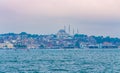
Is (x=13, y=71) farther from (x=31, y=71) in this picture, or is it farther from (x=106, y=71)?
(x=106, y=71)

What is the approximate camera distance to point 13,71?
76.5m

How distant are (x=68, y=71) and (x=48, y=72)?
342cm

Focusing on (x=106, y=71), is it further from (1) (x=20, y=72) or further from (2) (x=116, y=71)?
(1) (x=20, y=72)

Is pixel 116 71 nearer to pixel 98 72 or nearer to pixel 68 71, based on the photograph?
pixel 98 72

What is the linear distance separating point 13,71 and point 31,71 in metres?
3.10

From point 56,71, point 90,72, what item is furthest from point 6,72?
point 90,72

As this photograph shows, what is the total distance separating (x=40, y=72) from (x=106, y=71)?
10618mm

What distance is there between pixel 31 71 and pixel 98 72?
38.2 ft

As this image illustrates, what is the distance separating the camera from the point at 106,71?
7456cm

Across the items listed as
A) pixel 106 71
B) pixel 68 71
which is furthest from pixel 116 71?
pixel 68 71

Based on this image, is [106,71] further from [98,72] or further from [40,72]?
[40,72]

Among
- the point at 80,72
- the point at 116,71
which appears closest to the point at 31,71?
the point at 80,72

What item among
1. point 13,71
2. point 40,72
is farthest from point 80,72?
point 13,71

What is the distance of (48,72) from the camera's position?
74.8 meters
